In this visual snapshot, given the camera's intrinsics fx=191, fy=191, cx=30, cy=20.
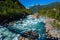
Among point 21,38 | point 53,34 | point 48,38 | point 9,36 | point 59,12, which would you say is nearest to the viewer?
point 21,38

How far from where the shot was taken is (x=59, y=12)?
204ft

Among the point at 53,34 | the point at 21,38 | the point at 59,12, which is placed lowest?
the point at 21,38

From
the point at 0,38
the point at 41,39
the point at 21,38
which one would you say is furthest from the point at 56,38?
the point at 0,38

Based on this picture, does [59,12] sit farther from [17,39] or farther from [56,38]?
[17,39]

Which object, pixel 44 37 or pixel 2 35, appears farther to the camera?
pixel 44 37

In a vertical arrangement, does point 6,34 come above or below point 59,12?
below

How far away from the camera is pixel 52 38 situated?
28.0 m

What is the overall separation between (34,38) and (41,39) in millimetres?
1669

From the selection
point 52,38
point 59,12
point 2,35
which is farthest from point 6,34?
point 59,12

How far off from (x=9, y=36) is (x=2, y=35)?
1005mm

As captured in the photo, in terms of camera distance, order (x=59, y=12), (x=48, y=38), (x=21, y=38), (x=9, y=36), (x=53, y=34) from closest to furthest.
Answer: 1. (x=21, y=38)
2. (x=9, y=36)
3. (x=48, y=38)
4. (x=53, y=34)
5. (x=59, y=12)

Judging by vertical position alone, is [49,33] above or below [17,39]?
above

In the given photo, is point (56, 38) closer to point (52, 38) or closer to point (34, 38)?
point (52, 38)

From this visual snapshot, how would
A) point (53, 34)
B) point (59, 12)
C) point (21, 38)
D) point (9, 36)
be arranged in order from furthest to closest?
point (59, 12) → point (53, 34) → point (9, 36) → point (21, 38)
